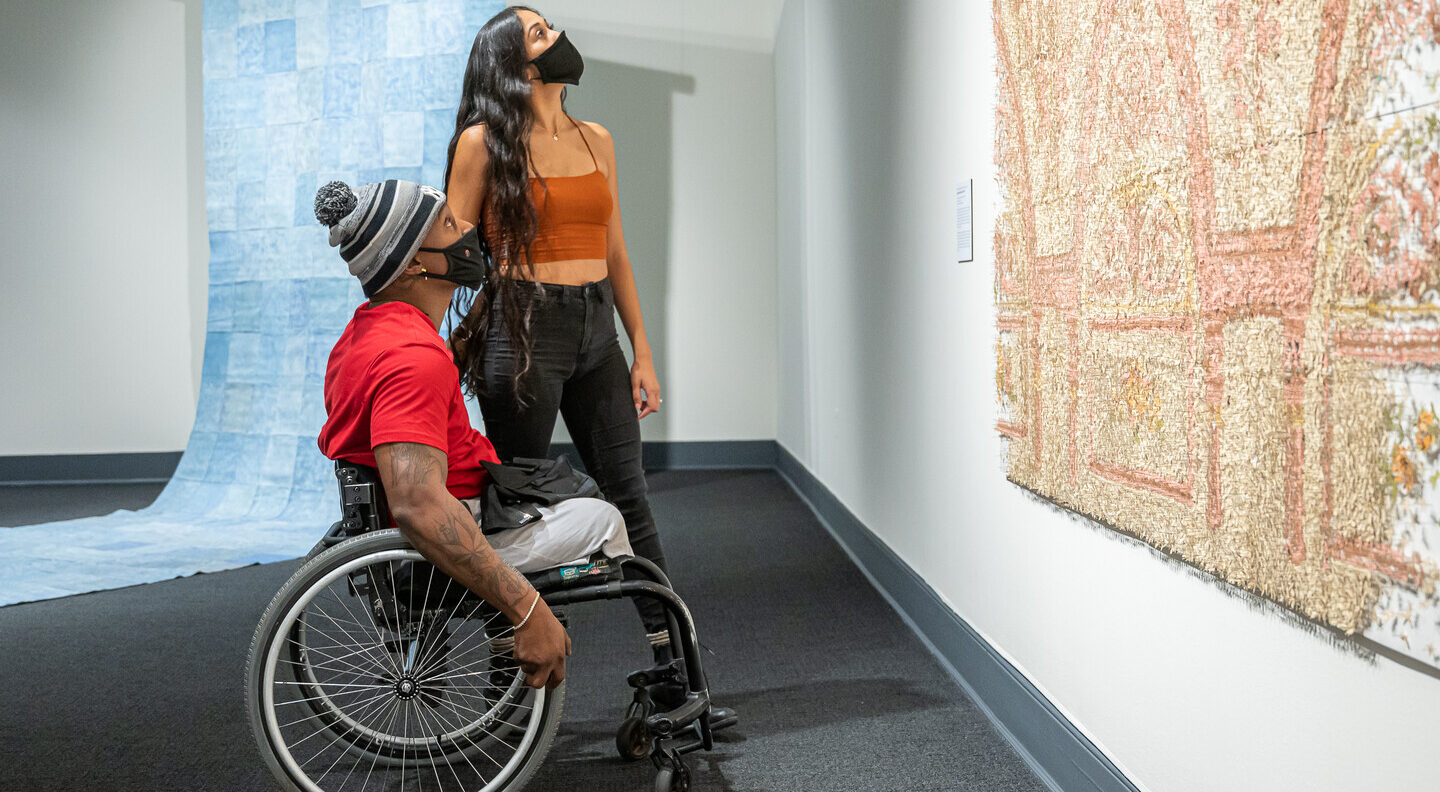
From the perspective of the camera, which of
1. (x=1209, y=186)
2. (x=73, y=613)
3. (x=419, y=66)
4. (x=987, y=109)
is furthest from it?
(x=419, y=66)

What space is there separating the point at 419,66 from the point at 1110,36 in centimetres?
352

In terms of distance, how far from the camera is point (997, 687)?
6.56ft

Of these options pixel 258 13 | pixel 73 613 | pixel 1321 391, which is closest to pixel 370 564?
pixel 1321 391

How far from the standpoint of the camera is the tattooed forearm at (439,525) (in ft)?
4.44

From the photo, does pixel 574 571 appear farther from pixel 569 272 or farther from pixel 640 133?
pixel 640 133

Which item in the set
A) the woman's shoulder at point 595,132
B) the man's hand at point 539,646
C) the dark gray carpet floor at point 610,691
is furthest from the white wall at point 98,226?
the man's hand at point 539,646

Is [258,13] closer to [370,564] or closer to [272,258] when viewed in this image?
[272,258]

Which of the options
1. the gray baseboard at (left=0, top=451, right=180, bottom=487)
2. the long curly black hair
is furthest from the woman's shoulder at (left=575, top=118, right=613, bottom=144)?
the gray baseboard at (left=0, top=451, right=180, bottom=487)

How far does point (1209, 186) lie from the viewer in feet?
3.90

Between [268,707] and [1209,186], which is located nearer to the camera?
[1209,186]

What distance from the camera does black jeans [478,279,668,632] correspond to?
1880 millimetres

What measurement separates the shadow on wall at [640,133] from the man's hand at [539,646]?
4580 millimetres

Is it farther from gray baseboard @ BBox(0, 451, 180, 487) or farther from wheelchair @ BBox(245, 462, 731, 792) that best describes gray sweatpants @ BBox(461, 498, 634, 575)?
gray baseboard @ BBox(0, 451, 180, 487)

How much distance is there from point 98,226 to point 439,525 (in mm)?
5264
